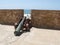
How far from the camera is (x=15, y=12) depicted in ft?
39.2

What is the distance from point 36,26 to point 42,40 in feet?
9.41

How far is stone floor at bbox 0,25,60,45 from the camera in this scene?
25.6 ft

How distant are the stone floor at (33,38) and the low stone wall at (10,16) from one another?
6.89 ft

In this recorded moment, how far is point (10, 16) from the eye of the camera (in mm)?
12266

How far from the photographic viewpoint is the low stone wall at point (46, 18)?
10.3 metres

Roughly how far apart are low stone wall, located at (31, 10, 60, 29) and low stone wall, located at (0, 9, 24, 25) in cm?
115

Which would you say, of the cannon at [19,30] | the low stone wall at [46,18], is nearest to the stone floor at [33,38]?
the cannon at [19,30]

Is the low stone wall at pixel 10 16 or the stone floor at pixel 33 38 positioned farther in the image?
the low stone wall at pixel 10 16

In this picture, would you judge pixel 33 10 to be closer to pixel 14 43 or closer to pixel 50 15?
pixel 50 15

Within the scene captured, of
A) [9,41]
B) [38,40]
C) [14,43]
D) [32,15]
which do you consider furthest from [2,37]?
[32,15]

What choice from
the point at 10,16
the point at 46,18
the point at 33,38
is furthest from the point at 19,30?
the point at 10,16

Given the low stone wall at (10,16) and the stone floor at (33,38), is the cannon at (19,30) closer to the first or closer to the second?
the stone floor at (33,38)

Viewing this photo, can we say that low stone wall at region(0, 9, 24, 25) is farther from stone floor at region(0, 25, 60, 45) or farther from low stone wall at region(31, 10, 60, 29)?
stone floor at region(0, 25, 60, 45)

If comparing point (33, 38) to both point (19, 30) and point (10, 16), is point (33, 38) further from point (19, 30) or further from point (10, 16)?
point (10, 16)
